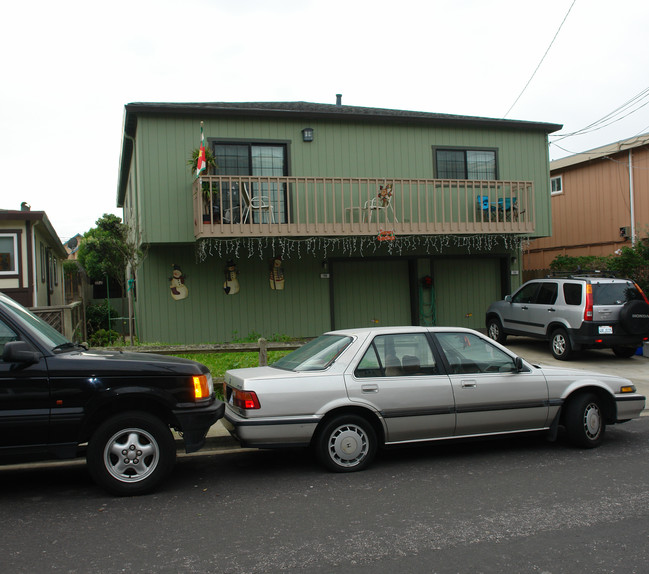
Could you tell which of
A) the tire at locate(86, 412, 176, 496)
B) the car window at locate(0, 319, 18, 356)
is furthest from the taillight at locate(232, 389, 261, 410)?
the car window at locate(0, 319, 18, 356)

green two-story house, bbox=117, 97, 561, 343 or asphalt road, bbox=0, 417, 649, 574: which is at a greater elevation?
green two-story house, bbox=117, 97, 561, 343

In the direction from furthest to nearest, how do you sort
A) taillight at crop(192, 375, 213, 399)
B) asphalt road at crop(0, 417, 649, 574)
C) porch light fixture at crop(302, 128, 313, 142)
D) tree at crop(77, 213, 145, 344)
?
porch light fixture at crop(302, 128, 313, 142)
tree at crop(77, 213, 145, 344)
taillight at crop(192, 375, 213, 399)
asphalt road at crop(0, 417, 649, 574)

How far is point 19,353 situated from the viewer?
4.92 m

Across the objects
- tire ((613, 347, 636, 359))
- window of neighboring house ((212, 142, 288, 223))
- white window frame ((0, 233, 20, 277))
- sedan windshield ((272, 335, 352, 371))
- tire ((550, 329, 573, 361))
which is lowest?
tire ((613, 347, 636, 359))

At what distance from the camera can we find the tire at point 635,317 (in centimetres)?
1209

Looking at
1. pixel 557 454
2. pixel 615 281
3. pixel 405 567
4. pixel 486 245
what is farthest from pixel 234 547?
pixel 486 245

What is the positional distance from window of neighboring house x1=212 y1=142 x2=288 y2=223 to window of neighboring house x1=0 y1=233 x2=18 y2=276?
16.4ft

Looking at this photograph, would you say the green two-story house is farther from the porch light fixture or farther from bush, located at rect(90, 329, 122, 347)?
bush, located at rect(90, 329, 122, 347)

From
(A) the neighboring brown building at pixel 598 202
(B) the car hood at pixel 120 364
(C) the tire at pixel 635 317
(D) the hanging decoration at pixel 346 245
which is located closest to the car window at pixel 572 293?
(C) the tire at pixel 635 317

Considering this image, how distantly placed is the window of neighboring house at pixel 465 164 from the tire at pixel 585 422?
10.2 m

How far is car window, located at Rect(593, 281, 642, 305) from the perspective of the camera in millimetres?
12336

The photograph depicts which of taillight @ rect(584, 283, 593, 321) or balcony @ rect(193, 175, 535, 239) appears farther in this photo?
balcony @ rect(193, 175, 535, 239)

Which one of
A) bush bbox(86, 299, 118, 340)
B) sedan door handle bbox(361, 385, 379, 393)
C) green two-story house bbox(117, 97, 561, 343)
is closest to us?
sedan door handle bbox(361, 385, 379, 393)

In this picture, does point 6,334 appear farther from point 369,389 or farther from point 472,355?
point 472,355
